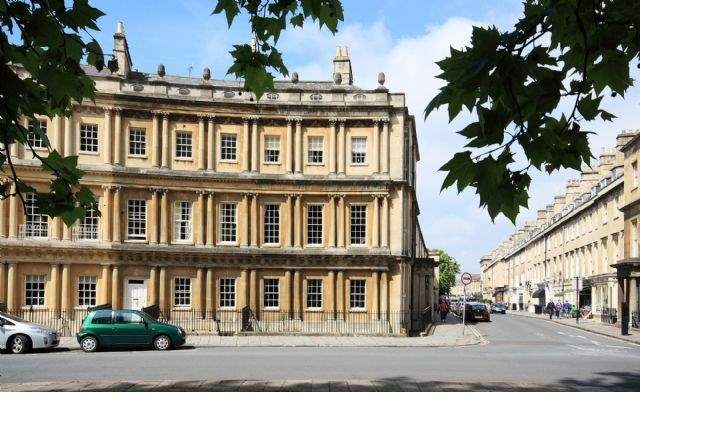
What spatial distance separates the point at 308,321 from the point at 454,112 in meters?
21.9

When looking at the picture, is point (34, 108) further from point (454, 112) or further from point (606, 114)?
point (606, 114)

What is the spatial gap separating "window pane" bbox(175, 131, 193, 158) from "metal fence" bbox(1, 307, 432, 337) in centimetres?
566

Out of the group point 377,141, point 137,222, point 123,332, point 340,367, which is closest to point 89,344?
point 123,332

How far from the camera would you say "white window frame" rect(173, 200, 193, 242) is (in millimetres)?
24328

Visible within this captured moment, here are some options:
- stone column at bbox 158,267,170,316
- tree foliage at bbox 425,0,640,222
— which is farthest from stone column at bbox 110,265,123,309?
tree foliage at bbox 425,0,640,222

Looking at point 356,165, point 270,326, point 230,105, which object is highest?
point 230,105

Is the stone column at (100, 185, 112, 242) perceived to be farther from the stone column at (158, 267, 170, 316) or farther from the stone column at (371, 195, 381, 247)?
the stone column at (371, 195, 381, 247)

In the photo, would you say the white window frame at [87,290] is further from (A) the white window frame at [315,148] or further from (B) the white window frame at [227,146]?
(A) the white window frame at [315,148]

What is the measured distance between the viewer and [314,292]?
2500 cm

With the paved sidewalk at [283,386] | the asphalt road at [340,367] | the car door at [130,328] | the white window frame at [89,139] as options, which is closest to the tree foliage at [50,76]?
the paved sidewalk at [283,386]

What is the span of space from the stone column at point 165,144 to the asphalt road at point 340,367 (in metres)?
9.88
